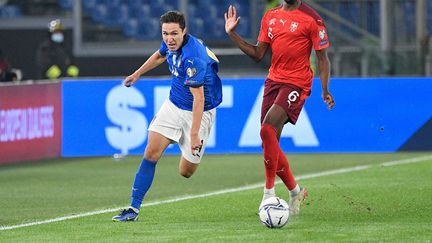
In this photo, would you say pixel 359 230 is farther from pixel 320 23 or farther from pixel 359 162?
pixel 359 162

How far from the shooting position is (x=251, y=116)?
1983cm

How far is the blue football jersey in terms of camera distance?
11.1 metres

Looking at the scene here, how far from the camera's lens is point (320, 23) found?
38.8ft

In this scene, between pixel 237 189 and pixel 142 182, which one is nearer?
pixel 142 182

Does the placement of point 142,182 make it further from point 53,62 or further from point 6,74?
point 53,62

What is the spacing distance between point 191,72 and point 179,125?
64 cm

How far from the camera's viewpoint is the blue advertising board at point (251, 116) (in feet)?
65.0

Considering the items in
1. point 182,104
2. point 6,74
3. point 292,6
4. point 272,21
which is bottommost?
point 6,74

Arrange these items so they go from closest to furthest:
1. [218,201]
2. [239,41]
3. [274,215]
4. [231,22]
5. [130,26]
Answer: [274,215]
[231,22]
[239,41]
[218,201]
[130,26]

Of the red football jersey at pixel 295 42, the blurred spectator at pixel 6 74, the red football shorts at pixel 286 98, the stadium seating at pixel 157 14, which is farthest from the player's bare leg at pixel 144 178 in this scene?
the stadium seating at pixel 157 14

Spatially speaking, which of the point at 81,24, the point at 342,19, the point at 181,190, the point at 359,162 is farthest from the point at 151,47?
the point at 181,190

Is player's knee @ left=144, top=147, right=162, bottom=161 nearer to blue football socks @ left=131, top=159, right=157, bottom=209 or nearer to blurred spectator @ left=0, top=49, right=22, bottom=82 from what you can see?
blue football socks @ left=131, top=159, right=157, bottom=209

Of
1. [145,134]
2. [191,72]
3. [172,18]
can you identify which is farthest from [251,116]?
[172,18]

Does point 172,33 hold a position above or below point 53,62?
above
